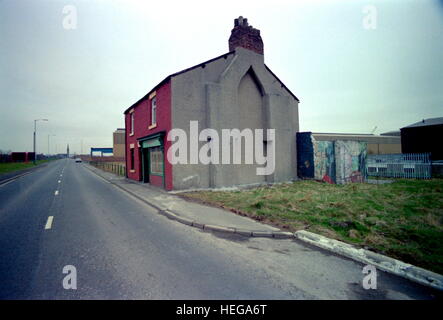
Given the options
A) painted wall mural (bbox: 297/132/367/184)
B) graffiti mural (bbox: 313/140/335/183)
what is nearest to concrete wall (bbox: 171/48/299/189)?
painted wall mural (bbox: 297/132/367/184)

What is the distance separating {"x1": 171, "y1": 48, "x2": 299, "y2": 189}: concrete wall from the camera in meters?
11.5

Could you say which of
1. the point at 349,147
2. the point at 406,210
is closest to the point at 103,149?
the point at 349,147

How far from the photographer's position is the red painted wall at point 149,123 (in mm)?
11555

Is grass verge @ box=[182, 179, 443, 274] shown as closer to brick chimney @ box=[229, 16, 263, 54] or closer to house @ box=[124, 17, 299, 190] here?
house @ box=[124, 17, 299, 190]

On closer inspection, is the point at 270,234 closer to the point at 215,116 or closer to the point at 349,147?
the point at 215,116

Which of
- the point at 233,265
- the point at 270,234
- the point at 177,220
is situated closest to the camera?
the point at 233,265

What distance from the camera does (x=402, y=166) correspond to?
17047 millimetres

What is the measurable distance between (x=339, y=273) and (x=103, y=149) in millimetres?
85296

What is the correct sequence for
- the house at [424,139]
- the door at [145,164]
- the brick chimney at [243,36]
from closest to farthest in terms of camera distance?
the brick chimney at [243,36], the door at [145,164], the house at [424,139]

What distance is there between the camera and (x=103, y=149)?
2955 inches

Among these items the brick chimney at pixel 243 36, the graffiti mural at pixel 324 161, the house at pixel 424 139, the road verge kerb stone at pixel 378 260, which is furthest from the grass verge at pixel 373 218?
the house at pixel 424 139

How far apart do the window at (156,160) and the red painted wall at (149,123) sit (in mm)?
429

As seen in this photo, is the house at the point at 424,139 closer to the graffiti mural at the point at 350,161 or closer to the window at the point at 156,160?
the graffiti mural at the point at 350,161

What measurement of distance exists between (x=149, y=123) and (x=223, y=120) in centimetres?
587
